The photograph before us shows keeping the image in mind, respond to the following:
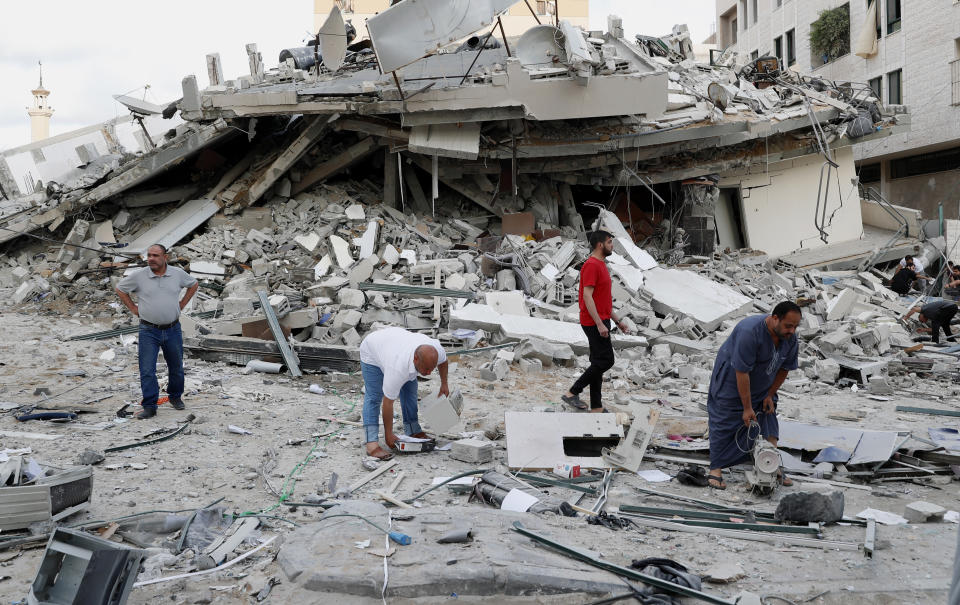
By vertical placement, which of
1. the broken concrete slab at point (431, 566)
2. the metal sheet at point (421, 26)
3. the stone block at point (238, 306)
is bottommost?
the broken concrete slab at point (431, 566)

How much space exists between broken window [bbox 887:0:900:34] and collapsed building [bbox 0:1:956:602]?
825 centimetres

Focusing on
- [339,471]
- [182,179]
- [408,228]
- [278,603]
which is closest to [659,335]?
[408,228]

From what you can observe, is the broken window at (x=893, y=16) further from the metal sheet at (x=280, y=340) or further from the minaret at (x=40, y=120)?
the minaret at (x=40, y=120)

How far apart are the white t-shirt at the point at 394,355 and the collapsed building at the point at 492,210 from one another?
314cm

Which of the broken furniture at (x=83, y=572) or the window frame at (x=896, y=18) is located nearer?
the broken furniture at (x=83, y=572)

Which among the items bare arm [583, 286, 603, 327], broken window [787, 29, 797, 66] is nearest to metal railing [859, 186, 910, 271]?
broken window [787, 29, 797, 66]

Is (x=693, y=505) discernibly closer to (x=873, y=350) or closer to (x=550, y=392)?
(x=550, y=392)

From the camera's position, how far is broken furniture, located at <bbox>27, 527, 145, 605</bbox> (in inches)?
116

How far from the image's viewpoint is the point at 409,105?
12828 mm

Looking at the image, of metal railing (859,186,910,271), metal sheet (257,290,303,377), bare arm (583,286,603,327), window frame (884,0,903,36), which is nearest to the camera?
bare arm (583,286,603,327)

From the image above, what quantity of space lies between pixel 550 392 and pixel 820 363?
3759 mm

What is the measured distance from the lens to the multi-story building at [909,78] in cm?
2241

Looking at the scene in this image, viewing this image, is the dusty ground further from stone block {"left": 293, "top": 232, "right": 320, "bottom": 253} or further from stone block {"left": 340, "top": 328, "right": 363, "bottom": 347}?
stone block {"left": 293, "top": 232, "right": 320, "bottom": 253}

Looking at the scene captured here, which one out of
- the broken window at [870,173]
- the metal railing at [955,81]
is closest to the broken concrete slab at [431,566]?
the metal railing at [955,81]
